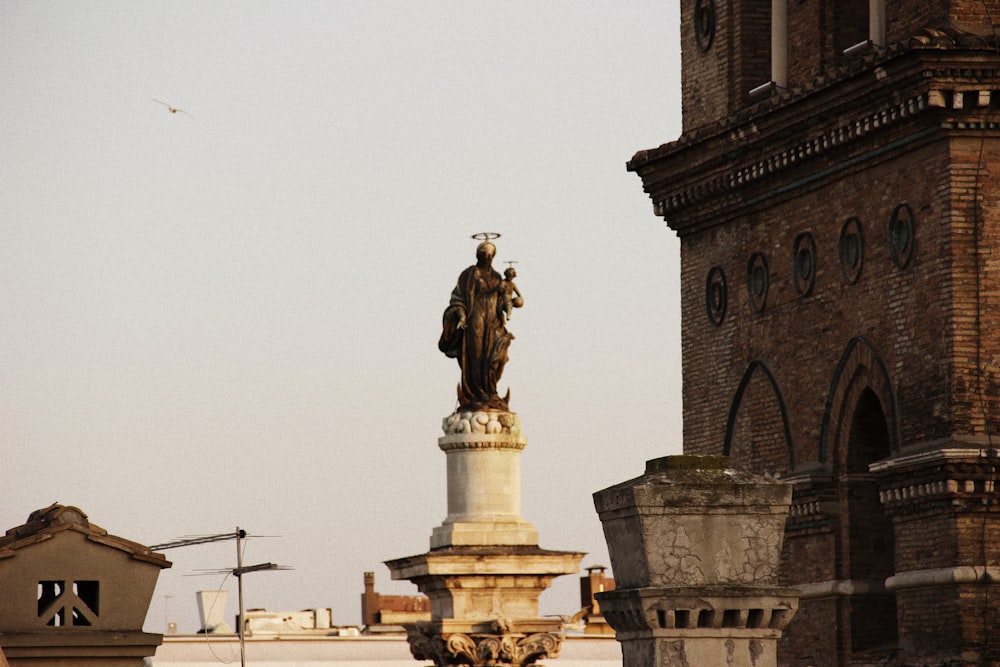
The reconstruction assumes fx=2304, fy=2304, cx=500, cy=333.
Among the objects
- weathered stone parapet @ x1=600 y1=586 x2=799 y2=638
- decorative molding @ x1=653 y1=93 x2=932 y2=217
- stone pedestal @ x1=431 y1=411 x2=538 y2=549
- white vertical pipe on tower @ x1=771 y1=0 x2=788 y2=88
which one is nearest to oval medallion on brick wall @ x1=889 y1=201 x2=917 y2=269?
decorative molding @ x1=653 y1=93 x2=932 y2=217

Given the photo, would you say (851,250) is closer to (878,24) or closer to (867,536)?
(878,24)

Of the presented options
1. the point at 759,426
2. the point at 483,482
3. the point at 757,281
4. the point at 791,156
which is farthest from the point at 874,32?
the point at 483,482

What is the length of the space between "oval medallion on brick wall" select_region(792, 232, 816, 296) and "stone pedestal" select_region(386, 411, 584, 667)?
10.1 meters

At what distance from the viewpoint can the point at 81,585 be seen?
31766mm

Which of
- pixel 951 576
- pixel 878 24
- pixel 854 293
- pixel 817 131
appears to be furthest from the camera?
pixel 817 131

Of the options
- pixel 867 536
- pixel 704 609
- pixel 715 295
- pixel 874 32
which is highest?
pixel 874 32

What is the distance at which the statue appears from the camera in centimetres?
2555

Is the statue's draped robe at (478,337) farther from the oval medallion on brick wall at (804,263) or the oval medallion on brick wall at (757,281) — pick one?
the oval medallion on brick wall at (757,281)

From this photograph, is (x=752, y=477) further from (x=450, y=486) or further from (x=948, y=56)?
(x=948, y=56)

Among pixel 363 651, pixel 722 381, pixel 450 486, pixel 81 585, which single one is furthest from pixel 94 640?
pixel 363 651

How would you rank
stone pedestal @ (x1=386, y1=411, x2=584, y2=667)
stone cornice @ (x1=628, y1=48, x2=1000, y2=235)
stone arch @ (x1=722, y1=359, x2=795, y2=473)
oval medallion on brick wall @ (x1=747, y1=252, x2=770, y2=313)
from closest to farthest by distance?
1. stone pedestal @ (x1=386, y1=411, x2=584, y2=667)
2. stone cornice @ (x1=628, y1=48, x2=1000, y2=235)
3. stone arch @ (x1=722, y1=359, x2=795, y2=473)
4. oval medallion on brick wall @ (x1=747, y1=252, x2=770, y2=313)

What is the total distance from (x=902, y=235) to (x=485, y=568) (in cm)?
979

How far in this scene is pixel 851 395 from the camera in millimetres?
32531

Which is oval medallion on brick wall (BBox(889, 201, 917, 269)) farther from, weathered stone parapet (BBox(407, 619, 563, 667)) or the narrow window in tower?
weathered stone parapet (BBox(407, 619, 563, 667))
